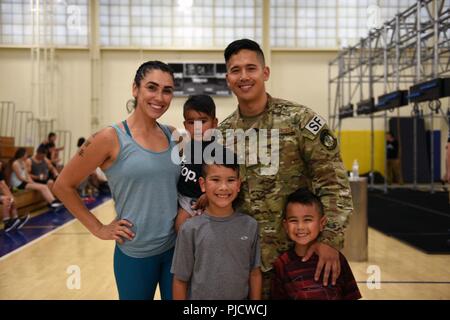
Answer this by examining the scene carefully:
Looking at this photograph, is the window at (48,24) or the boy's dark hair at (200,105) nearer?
the boy's dark hair at (200,105)

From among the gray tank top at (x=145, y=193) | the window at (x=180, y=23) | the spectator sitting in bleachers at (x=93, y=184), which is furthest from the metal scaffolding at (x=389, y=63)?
the gray tank top at (x=145, y=193)

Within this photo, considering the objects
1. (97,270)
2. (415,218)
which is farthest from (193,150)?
(415,218)

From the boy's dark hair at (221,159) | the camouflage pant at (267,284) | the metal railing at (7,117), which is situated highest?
the metal railing at (7,117)

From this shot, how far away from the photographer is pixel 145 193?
5.77ft

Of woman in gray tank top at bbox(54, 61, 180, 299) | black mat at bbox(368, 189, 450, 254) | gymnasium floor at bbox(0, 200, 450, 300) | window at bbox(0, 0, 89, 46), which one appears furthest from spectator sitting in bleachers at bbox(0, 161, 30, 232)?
woman in gray tank top at bbox(54, 61, 180, 299)

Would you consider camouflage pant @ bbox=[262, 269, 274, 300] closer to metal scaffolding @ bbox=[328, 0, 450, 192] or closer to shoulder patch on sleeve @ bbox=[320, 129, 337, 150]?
shoulder patch on sleeve @ bbox=[320, 129, 337, 150]

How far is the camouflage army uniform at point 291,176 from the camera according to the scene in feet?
5.46

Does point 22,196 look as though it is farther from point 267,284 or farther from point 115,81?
point 267,284

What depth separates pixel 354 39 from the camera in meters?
11.4

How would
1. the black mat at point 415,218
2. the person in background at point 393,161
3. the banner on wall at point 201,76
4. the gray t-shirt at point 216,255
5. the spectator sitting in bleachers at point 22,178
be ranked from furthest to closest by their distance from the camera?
Result: the person in background at point 393,161
the banner on wall at point 201,76
the spectator sitting in bleachers at point 22,178
the black mat at point 415,218
the gray t-shirt at point 216,255

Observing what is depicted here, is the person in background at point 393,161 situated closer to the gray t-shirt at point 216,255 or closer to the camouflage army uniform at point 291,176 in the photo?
the camouflage army uniform at point 291,176

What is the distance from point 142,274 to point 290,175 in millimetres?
703
